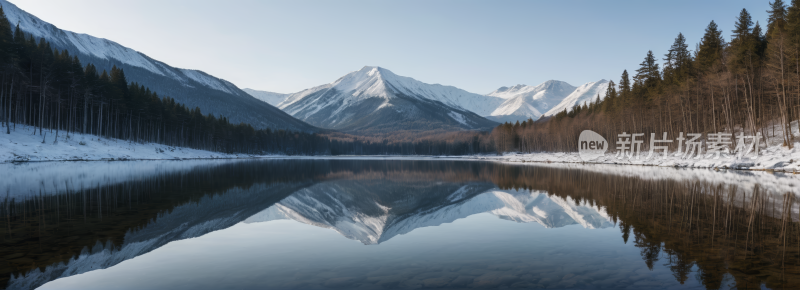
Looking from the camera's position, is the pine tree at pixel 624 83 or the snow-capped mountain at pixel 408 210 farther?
the pine tree at pixel 624 83

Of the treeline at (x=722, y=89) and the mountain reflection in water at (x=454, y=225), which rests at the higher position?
the treeline at (x=722, y=89)

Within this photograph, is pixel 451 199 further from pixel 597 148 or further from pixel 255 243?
pixel 597 148

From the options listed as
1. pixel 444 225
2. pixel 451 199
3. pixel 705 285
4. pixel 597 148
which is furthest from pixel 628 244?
pixel 597 148

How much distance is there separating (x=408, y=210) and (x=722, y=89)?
161 feet

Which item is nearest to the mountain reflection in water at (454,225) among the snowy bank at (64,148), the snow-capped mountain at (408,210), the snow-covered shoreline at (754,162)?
the snow-capped mountain at (408,210)

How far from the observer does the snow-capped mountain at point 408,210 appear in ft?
44.3

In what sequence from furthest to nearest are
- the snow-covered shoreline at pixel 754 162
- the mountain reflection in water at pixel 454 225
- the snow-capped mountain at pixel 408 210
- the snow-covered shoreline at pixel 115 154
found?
the snow-covered shoreline at pixel 115 154 → the snow-covered shoreline at pixel 754 162 → the snow-capped mountain at pixel 408 210 → the mountain reflection in water at pixel 454 225

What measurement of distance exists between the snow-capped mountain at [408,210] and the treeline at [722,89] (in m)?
34.2

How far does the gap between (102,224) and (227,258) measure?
216 inches

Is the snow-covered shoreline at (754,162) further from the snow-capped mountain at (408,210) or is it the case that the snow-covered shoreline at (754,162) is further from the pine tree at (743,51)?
the snow-capped mountain at (408,210)

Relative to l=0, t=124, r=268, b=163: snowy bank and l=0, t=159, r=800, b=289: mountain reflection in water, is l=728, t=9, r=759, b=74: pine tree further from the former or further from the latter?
l=0, t=124, r=268, b=163: snowy bank

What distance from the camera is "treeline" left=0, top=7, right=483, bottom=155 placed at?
5569 cm

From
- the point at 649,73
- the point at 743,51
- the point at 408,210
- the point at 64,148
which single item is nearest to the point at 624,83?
the point at 649,73

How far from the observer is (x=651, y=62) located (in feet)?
247
